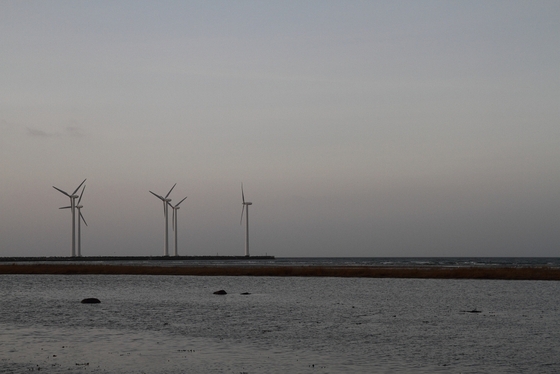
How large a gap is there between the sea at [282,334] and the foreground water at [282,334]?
0.05 metres

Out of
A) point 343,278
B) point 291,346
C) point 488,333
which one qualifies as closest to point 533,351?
point 488,333

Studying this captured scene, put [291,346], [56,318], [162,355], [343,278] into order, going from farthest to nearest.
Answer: [343,278] → [56,318] → [291,346] → [162,355]

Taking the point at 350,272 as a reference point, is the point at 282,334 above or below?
below

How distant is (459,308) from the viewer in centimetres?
5516

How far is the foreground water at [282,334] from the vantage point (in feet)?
95.7

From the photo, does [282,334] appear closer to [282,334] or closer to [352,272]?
[282,334]

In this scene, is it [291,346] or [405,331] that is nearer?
[291,346]

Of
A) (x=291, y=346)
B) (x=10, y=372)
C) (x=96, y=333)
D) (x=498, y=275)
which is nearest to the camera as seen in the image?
(x=10, y=372)

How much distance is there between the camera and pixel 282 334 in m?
38.8

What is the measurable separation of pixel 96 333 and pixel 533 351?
2262 centimetres

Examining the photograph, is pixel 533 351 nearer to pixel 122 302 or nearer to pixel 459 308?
pixel 459 308

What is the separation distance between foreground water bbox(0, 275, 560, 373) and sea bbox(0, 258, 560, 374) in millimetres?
53

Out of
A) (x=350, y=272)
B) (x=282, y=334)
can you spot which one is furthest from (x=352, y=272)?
(x=282, y=334)

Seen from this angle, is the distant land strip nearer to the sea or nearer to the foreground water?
the sea
